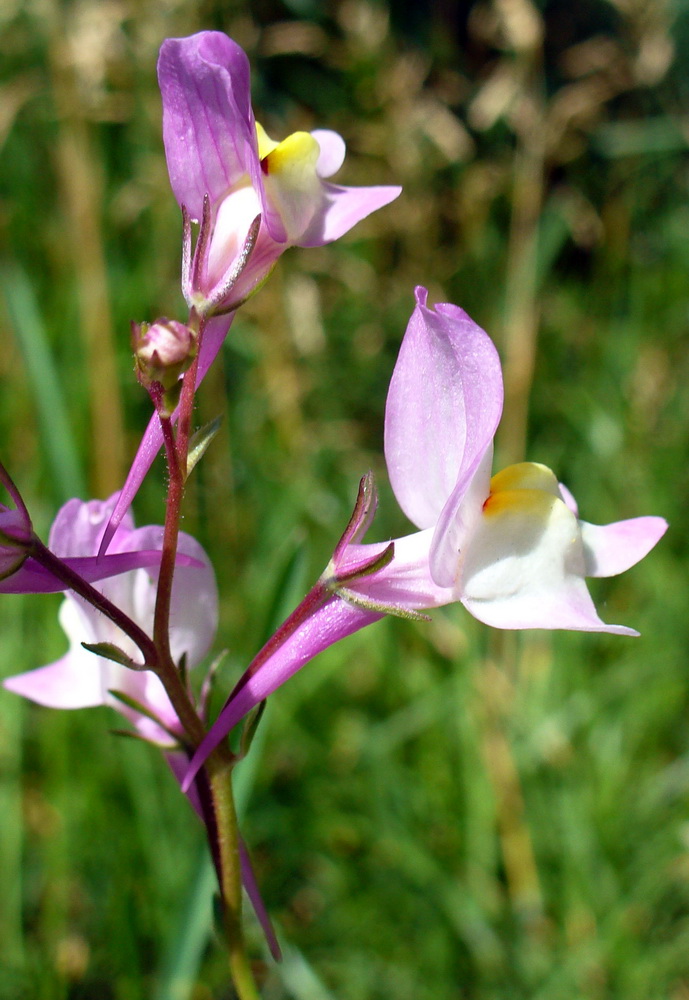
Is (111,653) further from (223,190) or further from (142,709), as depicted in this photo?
(223,190)

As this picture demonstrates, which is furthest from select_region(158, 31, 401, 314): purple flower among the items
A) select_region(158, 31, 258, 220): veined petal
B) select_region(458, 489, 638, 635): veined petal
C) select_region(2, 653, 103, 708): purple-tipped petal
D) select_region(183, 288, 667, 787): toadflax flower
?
Result: select_region(2, 653, 103, 708): purple-tipped petal

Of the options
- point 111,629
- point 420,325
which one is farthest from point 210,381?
point 420,325

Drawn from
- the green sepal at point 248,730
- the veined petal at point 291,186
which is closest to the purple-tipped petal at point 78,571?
the green sepal at point 248,730

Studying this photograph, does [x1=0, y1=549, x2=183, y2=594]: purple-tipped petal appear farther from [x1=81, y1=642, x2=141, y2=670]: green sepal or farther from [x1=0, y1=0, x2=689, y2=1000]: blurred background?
[x1=0, y1=0, x2=689, y2=1000]: blurred background

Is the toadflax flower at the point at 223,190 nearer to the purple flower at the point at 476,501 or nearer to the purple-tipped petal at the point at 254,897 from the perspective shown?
the purple flower at the point at 476,501

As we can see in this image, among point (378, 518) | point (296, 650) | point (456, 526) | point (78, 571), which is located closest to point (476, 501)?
point (456, 526)

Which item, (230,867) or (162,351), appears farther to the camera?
(230,867)

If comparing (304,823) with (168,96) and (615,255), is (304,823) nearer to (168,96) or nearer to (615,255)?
(168,96)
